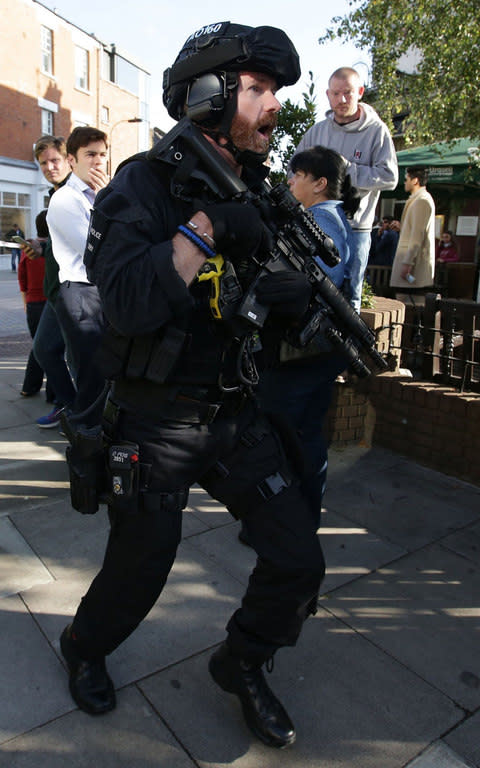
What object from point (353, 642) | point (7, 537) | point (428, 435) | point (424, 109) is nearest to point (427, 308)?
point (428, 435)

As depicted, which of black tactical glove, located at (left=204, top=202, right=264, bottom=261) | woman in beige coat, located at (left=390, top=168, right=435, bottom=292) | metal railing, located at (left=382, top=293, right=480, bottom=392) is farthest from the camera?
woman in beige coat, located at (left=390, top=168, right=435, bottom=292)

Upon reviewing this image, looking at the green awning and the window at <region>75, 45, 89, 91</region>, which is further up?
the window at <region>75, 45, 89, 91</region>

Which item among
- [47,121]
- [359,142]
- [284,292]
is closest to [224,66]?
[284,292]

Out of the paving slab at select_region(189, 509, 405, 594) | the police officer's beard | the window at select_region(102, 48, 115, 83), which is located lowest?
the paving slab at select_region(189, 509, 405, 594)

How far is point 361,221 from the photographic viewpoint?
3.76 metres

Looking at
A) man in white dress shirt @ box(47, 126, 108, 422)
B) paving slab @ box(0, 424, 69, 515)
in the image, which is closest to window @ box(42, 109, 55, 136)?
paving slab @ box(0, 424, 69, 515)

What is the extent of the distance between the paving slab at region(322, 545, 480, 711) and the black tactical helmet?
2079 mm

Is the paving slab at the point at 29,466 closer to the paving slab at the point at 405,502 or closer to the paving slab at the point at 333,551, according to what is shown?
the paving slab at the point at 333,551

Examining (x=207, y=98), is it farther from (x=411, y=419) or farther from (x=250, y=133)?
(x=411, y=419)

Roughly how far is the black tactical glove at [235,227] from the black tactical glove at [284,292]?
0.45 ft

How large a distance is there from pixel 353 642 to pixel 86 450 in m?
1.39

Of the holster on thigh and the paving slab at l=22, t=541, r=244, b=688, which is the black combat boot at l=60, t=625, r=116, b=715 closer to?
the paving slab at l=22, t=541, r=244, b=688

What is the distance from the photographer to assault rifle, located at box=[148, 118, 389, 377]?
173 centimetres

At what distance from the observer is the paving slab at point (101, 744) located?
1.85 m
